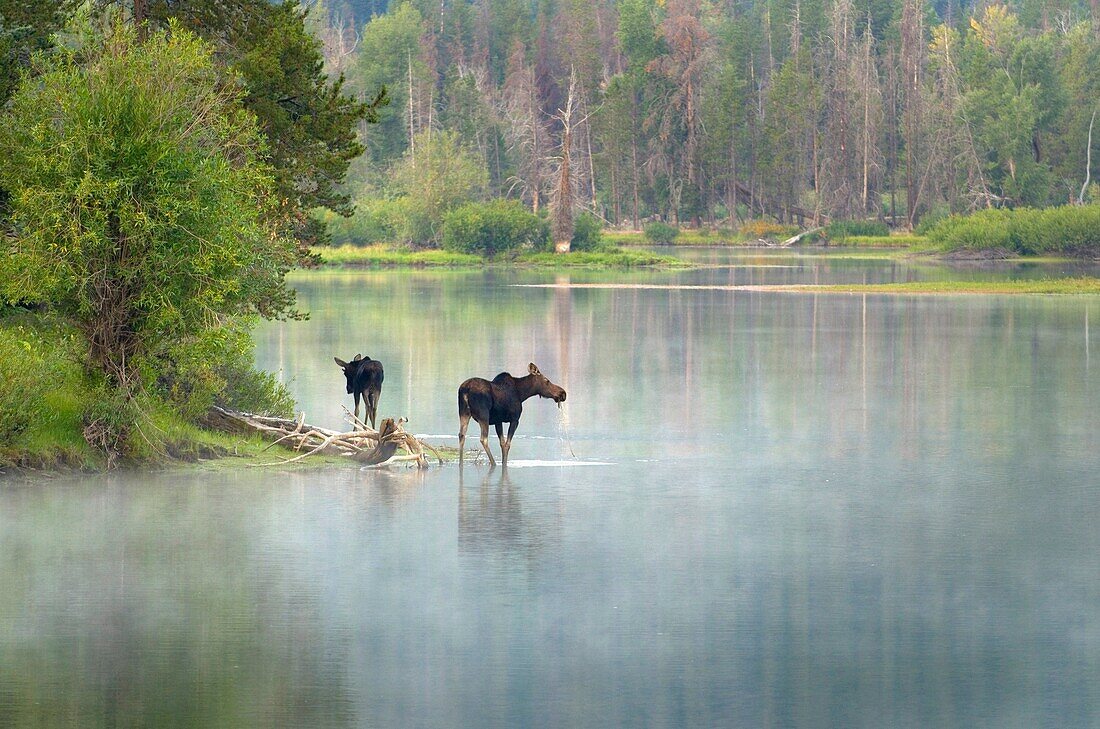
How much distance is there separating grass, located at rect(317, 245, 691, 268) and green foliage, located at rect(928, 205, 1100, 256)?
1512cm

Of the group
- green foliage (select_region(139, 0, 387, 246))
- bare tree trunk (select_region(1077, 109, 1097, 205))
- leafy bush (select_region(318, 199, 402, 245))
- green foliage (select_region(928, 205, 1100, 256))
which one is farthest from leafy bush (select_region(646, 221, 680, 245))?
green foliage (select_region(139, 0, 387, 246))

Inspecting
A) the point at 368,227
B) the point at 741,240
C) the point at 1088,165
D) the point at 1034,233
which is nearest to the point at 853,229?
the point at 741,240

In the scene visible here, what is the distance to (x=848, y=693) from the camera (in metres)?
10.1

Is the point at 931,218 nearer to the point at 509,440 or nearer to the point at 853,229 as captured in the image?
the point at 853,229

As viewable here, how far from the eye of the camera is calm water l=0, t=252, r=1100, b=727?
Answer: 32.8 feet

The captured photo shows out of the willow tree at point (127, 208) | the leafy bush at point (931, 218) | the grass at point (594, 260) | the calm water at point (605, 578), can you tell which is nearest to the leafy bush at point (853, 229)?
the leafy bush at point (931, 218)

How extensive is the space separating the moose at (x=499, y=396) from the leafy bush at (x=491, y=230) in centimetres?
6744

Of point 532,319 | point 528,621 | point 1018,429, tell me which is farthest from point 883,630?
point 532,319

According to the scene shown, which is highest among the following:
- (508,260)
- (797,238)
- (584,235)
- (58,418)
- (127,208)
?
(797,238)

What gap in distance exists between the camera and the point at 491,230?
85500 millimetres

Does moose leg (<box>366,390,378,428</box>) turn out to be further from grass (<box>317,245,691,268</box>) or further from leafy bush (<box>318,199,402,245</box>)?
leafy bush (<box>318,199,402,245</box>)

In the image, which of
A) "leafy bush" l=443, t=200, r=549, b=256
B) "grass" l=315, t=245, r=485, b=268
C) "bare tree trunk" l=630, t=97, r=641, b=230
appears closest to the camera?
"grass" l=315, t=245, r=485, b=268

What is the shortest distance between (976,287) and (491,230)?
31823 mm

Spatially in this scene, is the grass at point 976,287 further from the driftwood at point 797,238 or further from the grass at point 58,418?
the driftwood at point 797,238
